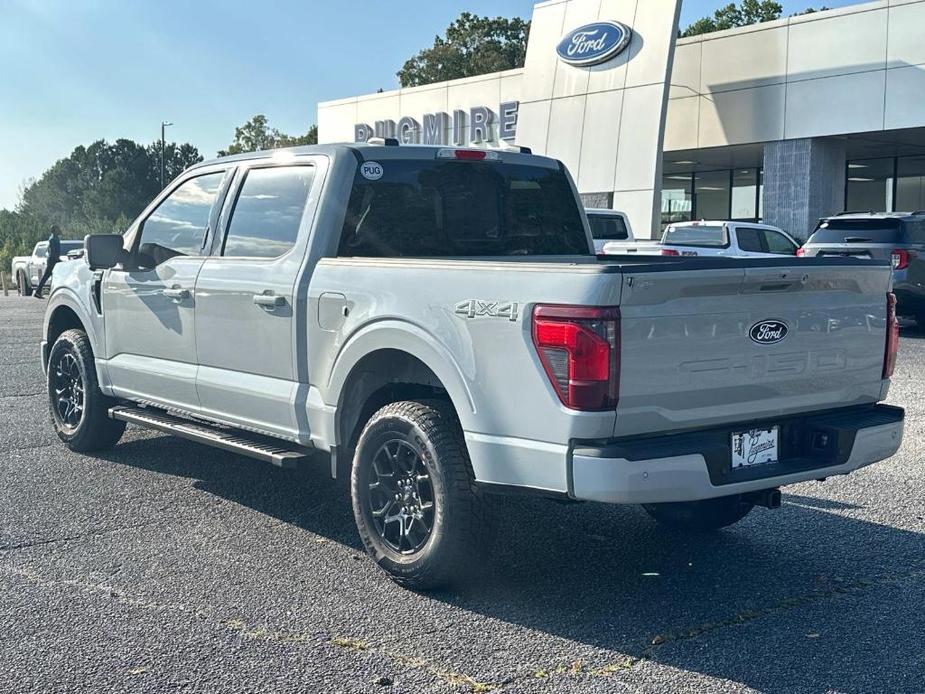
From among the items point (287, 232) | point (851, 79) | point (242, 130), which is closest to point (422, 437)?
point (287, 232)

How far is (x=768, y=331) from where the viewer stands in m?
4.46

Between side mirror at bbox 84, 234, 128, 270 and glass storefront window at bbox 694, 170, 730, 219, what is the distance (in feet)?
96.5

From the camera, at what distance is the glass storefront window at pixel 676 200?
35.8m

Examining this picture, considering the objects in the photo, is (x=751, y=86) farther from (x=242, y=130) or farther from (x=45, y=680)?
(x=242, y=130)

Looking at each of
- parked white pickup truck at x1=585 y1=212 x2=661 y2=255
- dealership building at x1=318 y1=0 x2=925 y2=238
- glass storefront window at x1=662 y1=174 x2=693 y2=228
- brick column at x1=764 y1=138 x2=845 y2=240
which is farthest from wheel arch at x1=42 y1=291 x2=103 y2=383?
glass storefront window at x1=662 y1=174 x2=693 y2=228

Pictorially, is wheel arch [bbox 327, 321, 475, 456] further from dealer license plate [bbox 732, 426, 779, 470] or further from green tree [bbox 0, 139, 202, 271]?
green tree [bbox 0, 139, 202, 271]

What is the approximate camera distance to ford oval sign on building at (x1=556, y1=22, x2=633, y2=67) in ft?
89.7

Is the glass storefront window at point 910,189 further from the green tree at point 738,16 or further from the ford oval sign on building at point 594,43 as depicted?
the green tree at point 738,16

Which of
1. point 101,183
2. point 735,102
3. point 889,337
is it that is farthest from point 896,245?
point 101,183

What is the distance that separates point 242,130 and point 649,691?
95.8m

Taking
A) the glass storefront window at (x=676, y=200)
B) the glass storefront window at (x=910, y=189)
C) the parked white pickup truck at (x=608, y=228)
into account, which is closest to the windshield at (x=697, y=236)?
the parked white pickup truck at (x=608, y=228)

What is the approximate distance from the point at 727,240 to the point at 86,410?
513 inches

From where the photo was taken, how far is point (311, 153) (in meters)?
5.78

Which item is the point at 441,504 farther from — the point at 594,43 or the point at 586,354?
the point at 594,43
